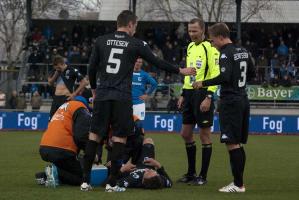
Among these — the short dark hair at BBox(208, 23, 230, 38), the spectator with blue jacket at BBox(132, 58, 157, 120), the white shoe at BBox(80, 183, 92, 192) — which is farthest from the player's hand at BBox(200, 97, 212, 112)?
the spectator with blue jacket at BBox(132, 58, 157, 120)

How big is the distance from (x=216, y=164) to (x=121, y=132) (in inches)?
184

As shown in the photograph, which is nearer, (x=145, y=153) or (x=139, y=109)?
(x=145, y=153)

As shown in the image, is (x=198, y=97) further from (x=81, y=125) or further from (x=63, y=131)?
(x=63, y=131)

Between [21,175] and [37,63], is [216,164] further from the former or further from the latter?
[37,63]

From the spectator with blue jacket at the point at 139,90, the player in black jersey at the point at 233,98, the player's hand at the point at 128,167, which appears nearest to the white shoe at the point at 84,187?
the player's hand at the point at 128,167

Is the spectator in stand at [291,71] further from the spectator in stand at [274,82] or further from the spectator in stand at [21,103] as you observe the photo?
the spectator in stand at [21,103]

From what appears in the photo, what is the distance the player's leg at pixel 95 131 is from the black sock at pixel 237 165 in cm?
170

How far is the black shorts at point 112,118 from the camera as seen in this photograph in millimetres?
8617

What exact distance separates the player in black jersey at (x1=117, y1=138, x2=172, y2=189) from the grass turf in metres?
0.14

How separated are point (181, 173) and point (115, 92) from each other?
3137 mm

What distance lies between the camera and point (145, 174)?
354 inches

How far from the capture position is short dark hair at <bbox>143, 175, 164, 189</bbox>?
8.91 metres

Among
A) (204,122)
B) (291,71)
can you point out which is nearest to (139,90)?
(204,122)

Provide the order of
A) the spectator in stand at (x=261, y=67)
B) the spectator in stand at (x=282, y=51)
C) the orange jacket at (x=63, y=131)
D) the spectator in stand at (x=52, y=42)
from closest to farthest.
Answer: the orange jacket at (x=63, y=131) < the spectator in stand at (x=261, y=67) < the spectator in stand at (x=282, y=51) < the spectator in stand at (x=52, y=42)
